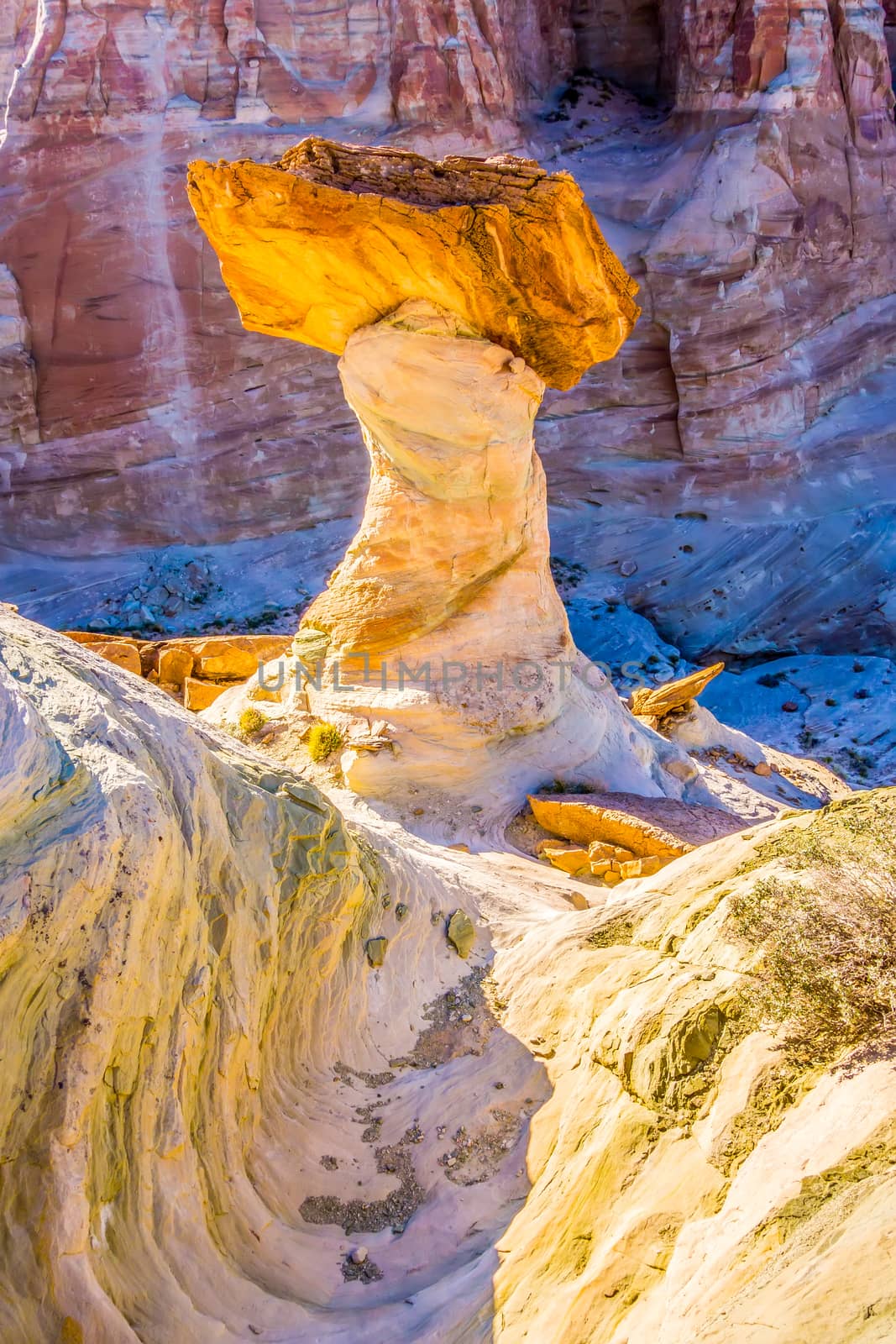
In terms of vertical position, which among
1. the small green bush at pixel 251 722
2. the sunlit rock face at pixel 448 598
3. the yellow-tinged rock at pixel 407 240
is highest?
the yellow-tinged rock at pixel 407 240

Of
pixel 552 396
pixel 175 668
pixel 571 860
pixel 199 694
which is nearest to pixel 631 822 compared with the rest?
pixel 571 860

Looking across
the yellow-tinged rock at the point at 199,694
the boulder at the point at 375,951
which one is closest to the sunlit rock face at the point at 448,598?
the yellow-tinged rock at the point at 199,694

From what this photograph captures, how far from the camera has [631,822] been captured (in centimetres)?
741

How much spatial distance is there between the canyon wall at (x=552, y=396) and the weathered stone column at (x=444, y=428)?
10.5 m

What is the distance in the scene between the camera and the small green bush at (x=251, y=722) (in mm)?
8703

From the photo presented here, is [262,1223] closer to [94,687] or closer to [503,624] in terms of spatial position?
[94,687]

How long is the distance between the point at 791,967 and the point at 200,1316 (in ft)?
5.98

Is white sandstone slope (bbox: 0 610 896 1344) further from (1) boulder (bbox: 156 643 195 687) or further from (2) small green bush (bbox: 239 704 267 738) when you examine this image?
(1) boulder (bbox: 156 643 195 687)

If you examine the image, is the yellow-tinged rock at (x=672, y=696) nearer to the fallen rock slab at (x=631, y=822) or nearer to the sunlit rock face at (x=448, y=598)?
the sunlit rock face at (x=448, y=598)

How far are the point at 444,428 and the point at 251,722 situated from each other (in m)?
2.88

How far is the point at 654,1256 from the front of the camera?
2430 millimetres

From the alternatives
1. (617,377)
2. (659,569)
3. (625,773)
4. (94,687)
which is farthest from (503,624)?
(617,377)

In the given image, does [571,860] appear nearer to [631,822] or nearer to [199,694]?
[631,822]

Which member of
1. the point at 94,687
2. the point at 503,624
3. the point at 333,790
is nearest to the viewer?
the point at 94,687
